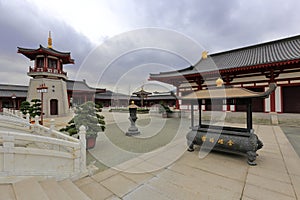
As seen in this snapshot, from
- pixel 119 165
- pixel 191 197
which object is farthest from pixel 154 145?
pixel 191 197

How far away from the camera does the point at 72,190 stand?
8.22ft

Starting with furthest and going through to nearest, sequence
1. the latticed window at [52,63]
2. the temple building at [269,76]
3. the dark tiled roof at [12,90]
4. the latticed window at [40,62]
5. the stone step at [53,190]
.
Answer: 1. the dark tiled roof at [12,90]
2. the latticed window at [52,63]
3. the latticed window at [40,62]
4. the temple building at [269,76]
5. the stone step at [53,190]

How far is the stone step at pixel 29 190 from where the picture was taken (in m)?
2.08

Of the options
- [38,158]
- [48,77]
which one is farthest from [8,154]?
[48,77]

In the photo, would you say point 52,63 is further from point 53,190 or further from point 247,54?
point 247,54

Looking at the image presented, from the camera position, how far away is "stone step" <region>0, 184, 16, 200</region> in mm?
2010

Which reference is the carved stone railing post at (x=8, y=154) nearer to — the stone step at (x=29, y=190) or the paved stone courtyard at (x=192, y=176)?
the stone step at (x=29, y=190)

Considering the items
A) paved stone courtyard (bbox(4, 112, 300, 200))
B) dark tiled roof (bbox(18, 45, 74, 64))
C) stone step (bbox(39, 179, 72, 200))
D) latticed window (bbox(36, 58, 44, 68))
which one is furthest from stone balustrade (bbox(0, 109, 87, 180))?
latticed window (bbox(36, 58, 44, 68))

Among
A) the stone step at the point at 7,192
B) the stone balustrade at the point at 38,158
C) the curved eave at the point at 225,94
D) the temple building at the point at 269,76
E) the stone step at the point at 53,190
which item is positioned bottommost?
the stone step at the point at 53,190

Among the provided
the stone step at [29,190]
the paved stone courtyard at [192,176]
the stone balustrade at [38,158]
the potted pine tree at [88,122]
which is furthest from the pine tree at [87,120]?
the stone step at [29,190]

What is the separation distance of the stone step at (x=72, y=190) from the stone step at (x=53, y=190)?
0.26 feet

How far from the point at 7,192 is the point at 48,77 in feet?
47.8

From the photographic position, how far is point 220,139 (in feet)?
12.8

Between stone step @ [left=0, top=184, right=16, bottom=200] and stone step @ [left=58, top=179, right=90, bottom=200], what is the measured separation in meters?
0.68
